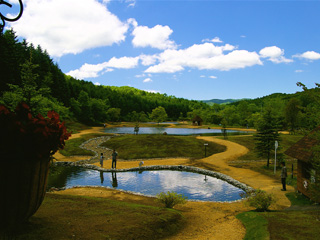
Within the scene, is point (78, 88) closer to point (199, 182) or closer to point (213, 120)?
point (213, 120)

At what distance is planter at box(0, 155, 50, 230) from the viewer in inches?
142

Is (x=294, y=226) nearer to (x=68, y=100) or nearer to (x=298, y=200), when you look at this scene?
(x=298, y=200)

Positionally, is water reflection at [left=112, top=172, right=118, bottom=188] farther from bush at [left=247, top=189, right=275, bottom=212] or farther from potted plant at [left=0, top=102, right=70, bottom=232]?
potted plant at [left=0, top=102, right=70, bottom=232]

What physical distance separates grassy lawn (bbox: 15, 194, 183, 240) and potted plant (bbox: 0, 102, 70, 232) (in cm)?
95

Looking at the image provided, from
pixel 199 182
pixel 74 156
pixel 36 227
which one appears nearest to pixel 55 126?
pixel 36 227

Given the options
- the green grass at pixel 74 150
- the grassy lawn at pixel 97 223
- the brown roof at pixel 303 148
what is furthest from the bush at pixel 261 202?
the green grass at pixel 74 150

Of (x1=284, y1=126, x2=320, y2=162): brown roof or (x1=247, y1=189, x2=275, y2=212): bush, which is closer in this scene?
(x1=247, y1=189, x2=275, y2=212): bush

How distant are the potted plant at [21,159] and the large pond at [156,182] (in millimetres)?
11049

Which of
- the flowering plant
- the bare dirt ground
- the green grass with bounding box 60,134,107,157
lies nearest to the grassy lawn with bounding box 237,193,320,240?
the bare dirt ground

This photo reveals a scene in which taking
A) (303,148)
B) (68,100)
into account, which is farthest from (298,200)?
(68,100)

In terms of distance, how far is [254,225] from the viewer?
326 inches

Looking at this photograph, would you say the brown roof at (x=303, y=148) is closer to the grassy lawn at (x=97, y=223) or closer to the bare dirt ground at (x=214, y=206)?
the bare dirt ground at (x=214, y=206)

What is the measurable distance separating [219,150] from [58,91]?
54374 mm

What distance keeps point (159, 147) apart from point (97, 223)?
24559 mm
